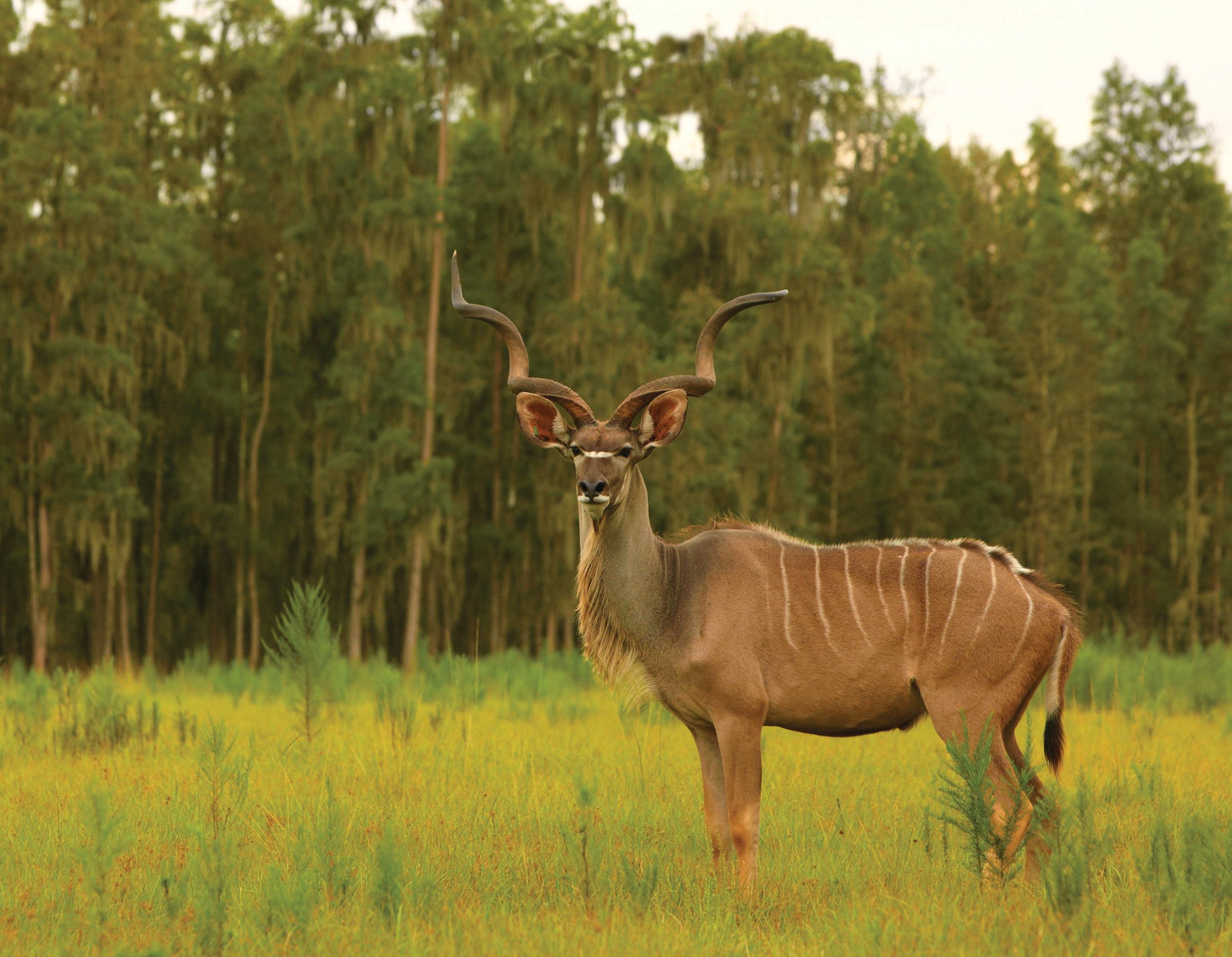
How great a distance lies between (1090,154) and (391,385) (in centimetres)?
2769

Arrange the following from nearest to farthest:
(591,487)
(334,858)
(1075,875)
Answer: (1075,875) → (334,858) → (591,487)

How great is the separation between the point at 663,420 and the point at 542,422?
64cm

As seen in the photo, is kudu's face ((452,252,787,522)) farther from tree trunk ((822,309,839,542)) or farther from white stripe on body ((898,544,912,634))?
tree trunk ((822,309,839,542))

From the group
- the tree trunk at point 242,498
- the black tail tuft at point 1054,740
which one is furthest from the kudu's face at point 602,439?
the tree trunk at point 242,498

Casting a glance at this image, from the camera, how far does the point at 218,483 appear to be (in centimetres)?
3200

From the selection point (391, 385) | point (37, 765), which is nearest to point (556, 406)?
point (37, 765)

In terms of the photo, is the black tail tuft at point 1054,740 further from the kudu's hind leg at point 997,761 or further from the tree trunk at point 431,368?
the tree trunk at point 431,368

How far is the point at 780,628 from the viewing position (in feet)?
22.2

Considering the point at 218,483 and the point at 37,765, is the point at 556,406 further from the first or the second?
the point at 218,483

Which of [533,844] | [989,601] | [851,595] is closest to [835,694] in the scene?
[851,595]

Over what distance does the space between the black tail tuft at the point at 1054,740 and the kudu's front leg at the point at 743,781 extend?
1.51 metres

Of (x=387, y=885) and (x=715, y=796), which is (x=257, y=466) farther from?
(x=387, y=885)

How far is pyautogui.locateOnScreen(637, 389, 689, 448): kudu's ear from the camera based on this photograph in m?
6.81

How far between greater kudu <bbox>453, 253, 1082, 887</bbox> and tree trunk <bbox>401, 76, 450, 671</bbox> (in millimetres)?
17835
